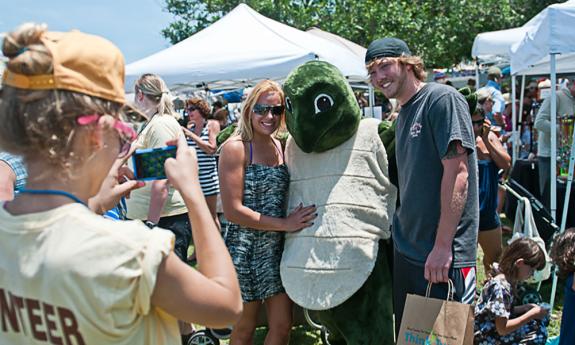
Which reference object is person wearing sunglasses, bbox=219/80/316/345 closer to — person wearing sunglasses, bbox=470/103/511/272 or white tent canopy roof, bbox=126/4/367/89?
person wearing sunglasses, bbox=470/103/511/272

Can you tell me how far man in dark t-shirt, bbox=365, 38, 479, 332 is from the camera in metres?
2.47

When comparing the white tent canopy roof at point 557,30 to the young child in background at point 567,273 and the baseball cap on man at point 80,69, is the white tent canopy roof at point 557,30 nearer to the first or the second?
the young child in background at point 567,273

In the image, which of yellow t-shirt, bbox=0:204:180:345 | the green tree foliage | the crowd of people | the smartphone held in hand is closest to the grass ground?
the crowd of people

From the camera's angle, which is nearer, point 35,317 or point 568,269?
point 35,317

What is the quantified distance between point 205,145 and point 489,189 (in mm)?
2910

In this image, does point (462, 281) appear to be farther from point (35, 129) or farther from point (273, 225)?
point (35, 129)

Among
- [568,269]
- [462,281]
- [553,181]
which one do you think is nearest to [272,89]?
[462,281]

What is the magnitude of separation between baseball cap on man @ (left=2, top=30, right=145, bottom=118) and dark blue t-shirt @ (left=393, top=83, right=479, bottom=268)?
1622 millimetres

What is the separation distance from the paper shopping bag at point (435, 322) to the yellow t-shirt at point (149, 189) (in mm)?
1984

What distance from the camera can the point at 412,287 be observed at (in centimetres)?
271

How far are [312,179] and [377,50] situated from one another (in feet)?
2.41

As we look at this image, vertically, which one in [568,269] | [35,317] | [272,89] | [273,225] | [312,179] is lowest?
[568,269]

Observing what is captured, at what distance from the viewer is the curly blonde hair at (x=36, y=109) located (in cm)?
111

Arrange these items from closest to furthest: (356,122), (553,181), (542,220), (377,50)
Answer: (377,50) → (356,122) → (553,181) → (542,220)
